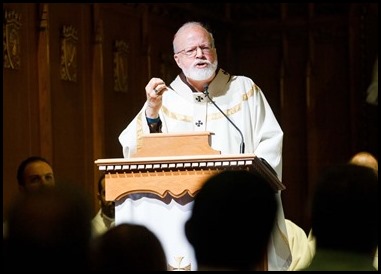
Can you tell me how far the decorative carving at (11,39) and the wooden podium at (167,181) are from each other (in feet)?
9.63

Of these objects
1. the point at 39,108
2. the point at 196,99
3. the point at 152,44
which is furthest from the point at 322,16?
the point at 196,99

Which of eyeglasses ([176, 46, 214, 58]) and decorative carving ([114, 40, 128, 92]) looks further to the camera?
decorative carving ([114, 40, 128, 92])

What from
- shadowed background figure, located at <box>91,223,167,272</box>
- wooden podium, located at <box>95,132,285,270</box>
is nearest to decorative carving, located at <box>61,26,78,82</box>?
wooden podium, located at <box>95,132,285,270</box>

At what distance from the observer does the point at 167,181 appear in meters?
4.94

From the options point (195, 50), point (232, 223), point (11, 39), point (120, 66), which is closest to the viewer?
point (232, 223)

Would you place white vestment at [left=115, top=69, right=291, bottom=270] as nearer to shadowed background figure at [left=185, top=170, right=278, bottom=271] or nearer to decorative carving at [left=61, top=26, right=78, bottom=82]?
shadowed background figure at [left=185, top=170, right=278, bottom=271]

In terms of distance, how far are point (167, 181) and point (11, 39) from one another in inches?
128

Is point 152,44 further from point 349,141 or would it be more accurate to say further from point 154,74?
point 349,141

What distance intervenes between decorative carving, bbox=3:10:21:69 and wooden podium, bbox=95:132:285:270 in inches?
116

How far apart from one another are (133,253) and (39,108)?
549 centimetres

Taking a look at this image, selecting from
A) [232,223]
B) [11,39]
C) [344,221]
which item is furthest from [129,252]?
[11,39]

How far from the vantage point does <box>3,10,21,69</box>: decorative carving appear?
772 centimetres

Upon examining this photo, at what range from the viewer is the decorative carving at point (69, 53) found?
8.45 m

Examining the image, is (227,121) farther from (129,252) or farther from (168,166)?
(129,252)
